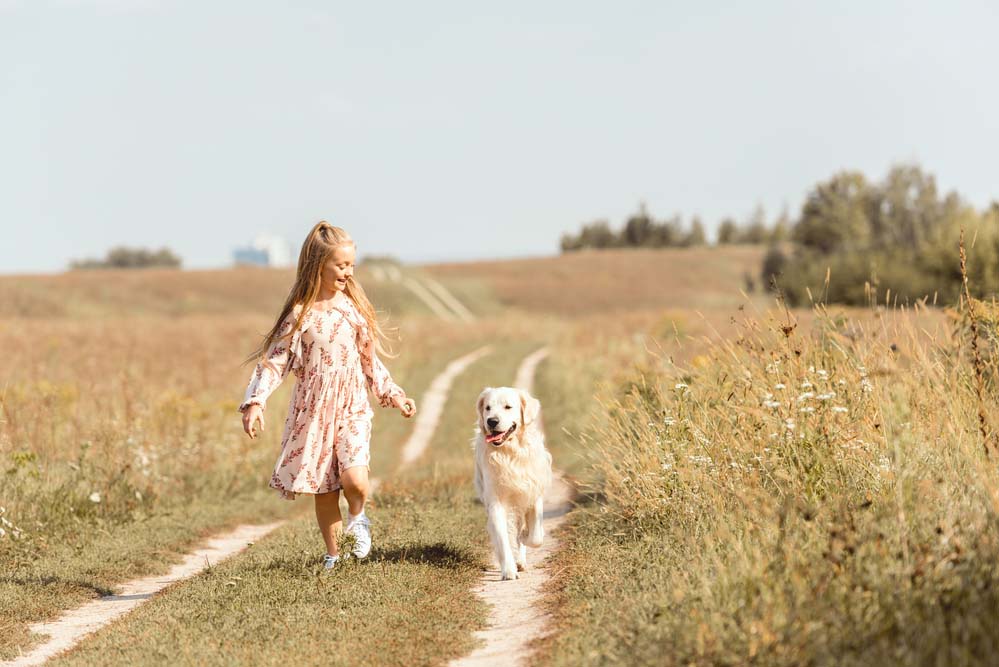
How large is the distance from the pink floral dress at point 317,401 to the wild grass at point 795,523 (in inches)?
72.3

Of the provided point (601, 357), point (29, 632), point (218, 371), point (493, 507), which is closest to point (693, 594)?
point (493, 507)

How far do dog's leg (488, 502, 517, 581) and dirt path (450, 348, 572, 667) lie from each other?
84mm

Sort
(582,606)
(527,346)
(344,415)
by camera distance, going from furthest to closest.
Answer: (527,346), (344,415), (582,606)

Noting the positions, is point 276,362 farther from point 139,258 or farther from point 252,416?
point 139,258

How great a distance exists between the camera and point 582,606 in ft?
21.8

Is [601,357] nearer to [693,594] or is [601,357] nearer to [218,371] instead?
[218,371]

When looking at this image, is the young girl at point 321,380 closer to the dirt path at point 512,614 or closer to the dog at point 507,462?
the dog at point 507,462

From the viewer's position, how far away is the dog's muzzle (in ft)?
25.5

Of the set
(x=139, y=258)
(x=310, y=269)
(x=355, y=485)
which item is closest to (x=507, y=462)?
(x=355, y=485)

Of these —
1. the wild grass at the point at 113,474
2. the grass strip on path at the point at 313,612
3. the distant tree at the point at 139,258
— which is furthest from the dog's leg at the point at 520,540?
the distant tree at the point at 139,258

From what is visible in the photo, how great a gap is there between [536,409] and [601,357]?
20.2 metres

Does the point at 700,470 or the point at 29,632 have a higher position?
the point at 700,470

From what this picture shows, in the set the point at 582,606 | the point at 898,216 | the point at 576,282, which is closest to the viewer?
the point at 582,606

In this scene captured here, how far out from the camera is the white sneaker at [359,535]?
26.9ft
